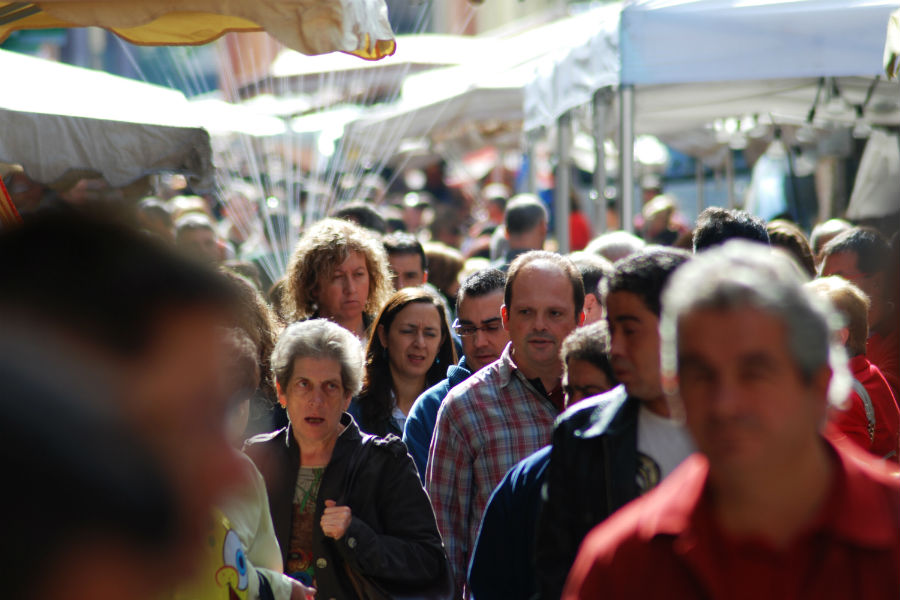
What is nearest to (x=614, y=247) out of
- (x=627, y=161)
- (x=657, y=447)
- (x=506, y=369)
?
(x=627, y=161)

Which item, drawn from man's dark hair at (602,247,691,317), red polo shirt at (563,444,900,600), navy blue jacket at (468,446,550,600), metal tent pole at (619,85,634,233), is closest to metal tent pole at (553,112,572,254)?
metal tent pole at (619,85,634,233)

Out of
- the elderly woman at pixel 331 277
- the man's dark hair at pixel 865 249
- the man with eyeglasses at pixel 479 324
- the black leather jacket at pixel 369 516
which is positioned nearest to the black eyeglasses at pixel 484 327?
the man with eyeglasses at pixel 479 324

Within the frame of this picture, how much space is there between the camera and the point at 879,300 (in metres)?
6.16

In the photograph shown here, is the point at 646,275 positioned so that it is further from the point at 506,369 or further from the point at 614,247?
the point at 614,247

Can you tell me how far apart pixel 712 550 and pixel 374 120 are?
1048 centimetres

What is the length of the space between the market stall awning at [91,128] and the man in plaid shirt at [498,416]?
383 cm

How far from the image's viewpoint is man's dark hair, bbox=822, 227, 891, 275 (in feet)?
20.6

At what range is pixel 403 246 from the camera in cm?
747

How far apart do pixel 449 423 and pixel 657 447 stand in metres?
1.58

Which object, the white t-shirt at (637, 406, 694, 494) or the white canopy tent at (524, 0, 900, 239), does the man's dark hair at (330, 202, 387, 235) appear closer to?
the white canopy tent at (524, 0, 900, 239)

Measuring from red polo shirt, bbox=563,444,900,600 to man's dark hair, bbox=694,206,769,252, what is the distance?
284cm

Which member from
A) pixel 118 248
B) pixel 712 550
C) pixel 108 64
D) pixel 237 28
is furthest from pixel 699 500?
pixel 108 64

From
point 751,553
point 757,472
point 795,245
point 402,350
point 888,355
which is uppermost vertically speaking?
point 757,472

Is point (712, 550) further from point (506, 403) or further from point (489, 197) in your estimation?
point (489, 197)
